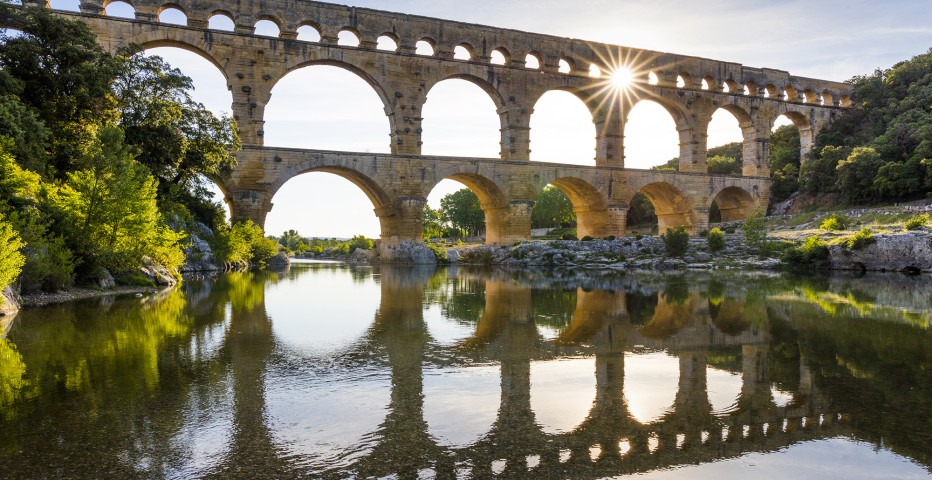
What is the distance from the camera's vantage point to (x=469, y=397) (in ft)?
16.2

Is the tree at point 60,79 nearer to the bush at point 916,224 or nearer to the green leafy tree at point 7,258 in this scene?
the green leafy tree at point 7,258

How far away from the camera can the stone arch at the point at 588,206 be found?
34438 mm

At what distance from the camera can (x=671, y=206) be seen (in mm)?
38094

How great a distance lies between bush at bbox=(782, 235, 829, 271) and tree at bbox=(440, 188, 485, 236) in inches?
1713

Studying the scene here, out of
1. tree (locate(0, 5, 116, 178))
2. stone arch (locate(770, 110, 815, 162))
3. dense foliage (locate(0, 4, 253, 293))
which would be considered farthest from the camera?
stone arch (locate(770, 110, 815, 162))

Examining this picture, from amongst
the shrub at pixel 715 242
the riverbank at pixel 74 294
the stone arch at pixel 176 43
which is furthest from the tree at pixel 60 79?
the shrub at pixel 715 242

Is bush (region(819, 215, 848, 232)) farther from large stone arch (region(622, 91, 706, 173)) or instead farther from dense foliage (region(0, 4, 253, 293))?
dense foliage (region(0, 4, 253, 293))

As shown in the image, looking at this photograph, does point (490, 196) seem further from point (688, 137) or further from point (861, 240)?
point (861, 240)

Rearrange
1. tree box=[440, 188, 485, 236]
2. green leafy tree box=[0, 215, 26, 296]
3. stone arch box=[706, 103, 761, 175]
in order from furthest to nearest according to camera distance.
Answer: tree box=[440, 188, 485, 236], stone arch box=[706, 103, 761, 175], green leafy tree box=[0, 215, 26, 296]

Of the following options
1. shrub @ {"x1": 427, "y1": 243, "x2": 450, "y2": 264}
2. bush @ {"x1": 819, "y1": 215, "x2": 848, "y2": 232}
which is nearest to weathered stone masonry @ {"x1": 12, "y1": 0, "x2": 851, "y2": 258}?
shrub @ {"x1": 427, "y1": 243, "x2": 450, "y2": 264}

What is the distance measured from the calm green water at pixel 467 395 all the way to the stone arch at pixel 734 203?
31026 millimetres

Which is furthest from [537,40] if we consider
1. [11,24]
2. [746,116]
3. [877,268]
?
[11,24]

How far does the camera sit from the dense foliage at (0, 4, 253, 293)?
12539 millimetres

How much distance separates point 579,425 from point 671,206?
118 ft
